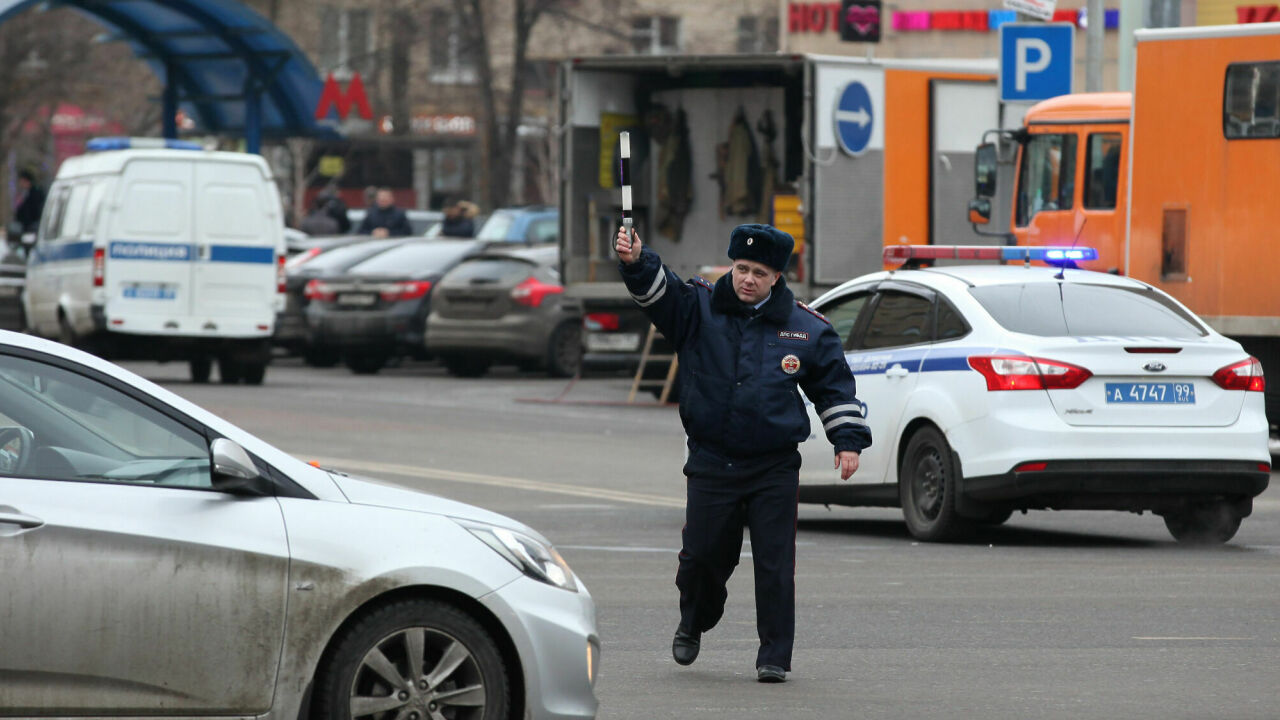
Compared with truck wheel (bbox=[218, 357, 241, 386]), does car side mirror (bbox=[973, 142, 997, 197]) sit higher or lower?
higher

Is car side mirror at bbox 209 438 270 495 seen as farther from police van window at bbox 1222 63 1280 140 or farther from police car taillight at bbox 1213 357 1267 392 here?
police van window at bbox 1222 63 1280 140

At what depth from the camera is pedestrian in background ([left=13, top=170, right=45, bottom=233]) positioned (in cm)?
2892

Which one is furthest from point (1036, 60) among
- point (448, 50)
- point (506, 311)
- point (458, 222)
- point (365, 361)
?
point (448, 50)

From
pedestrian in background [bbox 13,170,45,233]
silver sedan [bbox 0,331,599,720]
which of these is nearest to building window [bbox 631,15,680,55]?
pedestrian in background [bbox 13,170,45,233]

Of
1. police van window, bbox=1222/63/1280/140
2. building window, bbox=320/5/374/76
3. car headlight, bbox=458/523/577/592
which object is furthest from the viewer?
building window, bbox=320/5/374/76

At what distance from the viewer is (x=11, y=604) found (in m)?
5.49

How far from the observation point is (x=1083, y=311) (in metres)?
11.3

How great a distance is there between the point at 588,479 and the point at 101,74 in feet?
129

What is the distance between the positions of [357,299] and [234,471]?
66.4 feet

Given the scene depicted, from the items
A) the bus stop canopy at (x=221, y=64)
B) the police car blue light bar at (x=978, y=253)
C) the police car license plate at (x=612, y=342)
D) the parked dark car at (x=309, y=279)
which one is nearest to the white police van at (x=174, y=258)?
the parked dark car at (x=309, y=279)

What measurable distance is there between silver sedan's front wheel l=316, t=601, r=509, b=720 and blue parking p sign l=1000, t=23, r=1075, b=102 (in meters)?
14.7

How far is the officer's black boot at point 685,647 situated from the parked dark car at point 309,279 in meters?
18.9

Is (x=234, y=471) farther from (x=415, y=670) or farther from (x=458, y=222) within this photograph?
(x=458, y=222)

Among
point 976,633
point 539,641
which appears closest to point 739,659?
point 976,633
